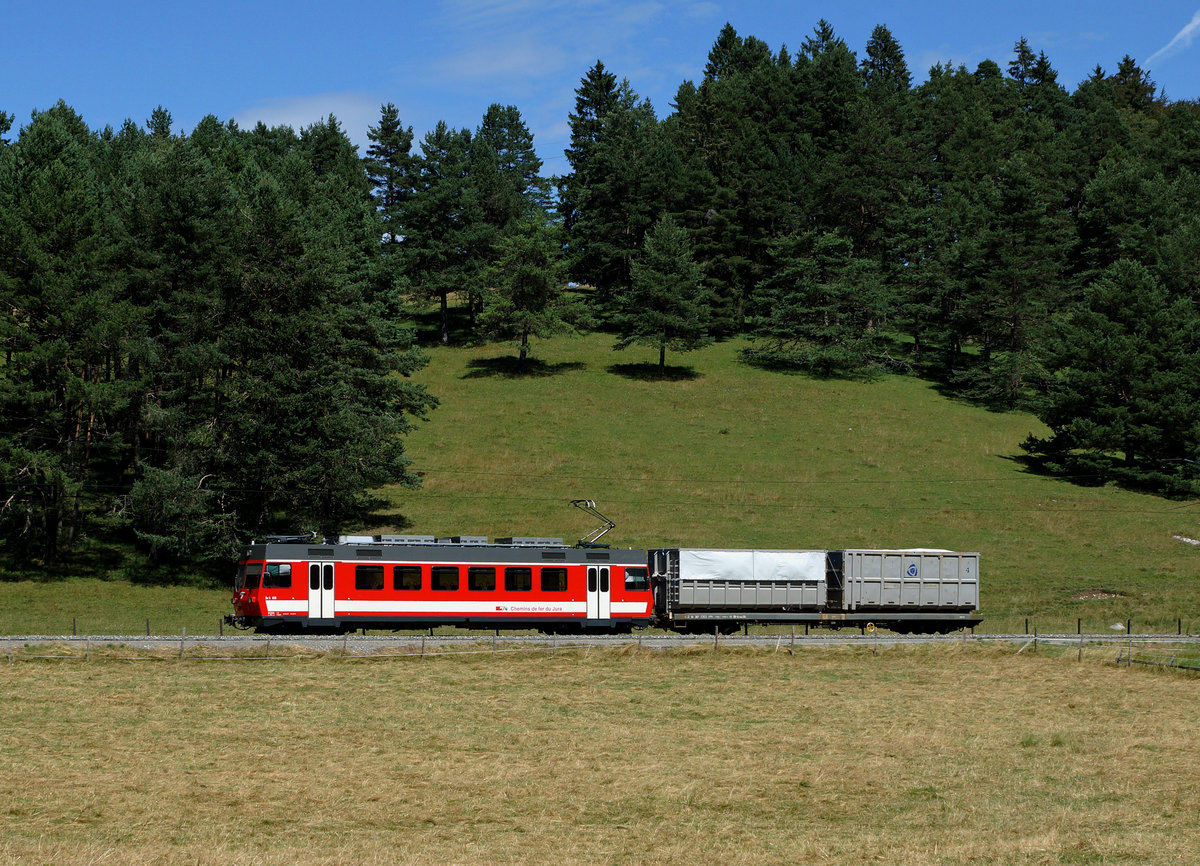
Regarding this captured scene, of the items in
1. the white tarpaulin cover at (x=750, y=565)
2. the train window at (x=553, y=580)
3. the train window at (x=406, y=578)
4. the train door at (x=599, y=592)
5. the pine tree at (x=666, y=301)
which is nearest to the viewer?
the train window at (x=406, y=578)

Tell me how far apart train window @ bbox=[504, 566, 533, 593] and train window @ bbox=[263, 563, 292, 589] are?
8.29m

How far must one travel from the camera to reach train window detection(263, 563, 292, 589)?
134 ft

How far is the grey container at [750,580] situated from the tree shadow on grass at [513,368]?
55512mm

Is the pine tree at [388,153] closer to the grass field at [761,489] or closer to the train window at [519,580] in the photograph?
the grass field at [761,489]

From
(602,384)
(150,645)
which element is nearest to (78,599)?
(150,645)

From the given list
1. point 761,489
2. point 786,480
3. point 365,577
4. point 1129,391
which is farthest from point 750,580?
point 1129,391

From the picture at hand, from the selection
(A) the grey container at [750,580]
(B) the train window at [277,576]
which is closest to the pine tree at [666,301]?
(A) the grey container at [750,580]

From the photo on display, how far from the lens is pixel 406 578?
1665 inches

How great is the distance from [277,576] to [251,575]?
3.71 ft

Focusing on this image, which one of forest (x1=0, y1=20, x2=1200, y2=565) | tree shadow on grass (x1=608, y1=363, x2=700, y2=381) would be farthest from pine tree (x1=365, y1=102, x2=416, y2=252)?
tree shadow on grass (x1=608, y1=363, x2=700, y2=381)

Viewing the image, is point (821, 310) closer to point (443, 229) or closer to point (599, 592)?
point (443, 229)

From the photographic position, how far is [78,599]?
50656 millimetres

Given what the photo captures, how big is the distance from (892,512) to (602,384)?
3522 centimetres

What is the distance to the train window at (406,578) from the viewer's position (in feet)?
138
